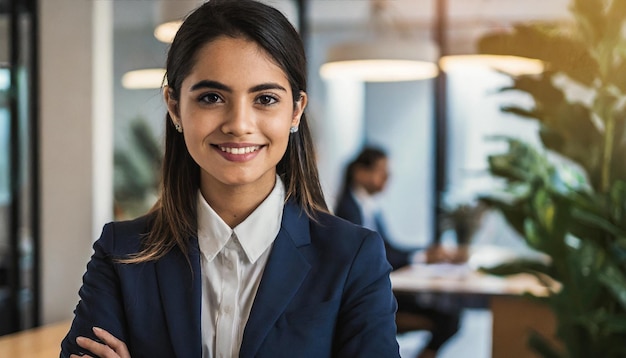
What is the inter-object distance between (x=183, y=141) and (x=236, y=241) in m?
0.23

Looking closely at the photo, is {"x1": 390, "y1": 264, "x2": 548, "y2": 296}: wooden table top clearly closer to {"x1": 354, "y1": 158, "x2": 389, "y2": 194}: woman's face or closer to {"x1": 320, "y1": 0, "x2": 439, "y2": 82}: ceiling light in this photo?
{"x1": 354, "y1": 158, "x2": 389, "y2": 194}: woman's face

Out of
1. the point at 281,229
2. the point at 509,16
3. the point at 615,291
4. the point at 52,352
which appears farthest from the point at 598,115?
the point at 509,16

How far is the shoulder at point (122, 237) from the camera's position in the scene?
165 cm

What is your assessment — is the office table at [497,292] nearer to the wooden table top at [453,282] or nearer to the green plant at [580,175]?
the wooden table top at [453,282]

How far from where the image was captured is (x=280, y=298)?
5.18 feet

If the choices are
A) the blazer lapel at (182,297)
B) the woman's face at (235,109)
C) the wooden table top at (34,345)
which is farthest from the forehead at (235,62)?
the wooden table top at (34,345)

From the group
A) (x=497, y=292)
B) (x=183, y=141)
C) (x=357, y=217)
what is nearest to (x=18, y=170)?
(x=357, y=217)

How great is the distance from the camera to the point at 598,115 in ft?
5.22

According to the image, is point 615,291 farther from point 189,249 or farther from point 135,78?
point 135,78

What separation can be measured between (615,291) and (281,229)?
23.1 inches

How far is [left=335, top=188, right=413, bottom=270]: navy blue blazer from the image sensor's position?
534 centimetres

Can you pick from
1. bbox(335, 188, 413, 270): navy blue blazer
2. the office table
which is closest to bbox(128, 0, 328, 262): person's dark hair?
the office table

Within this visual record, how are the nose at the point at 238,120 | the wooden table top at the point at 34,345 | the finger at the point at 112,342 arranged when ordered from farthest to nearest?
the wooden table top at the point at 34,345, the finger at the point at 112,342, the nose at the point at 238,120

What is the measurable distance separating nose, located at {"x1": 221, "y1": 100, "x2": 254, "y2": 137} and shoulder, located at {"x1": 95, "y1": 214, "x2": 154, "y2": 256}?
0.32 m
